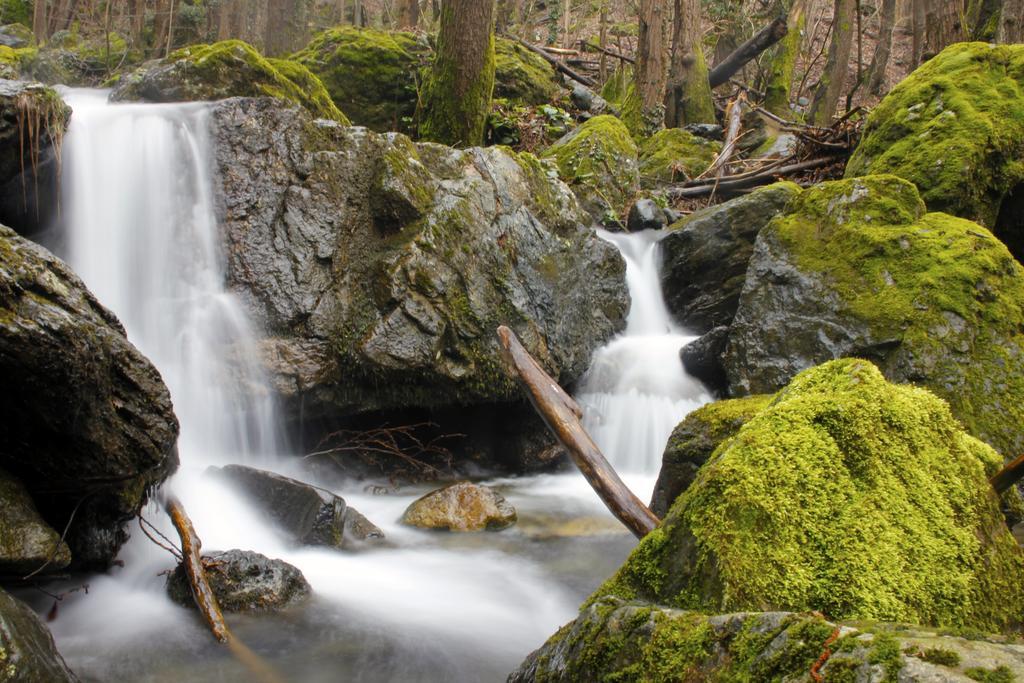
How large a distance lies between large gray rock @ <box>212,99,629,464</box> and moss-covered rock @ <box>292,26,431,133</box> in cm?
417

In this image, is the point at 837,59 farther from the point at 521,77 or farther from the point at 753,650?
the point at 753,650

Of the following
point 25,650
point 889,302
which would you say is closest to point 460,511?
point 25,650

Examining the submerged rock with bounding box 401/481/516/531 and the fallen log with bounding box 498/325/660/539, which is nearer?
the fallen log with bounding box 498/325/660/539

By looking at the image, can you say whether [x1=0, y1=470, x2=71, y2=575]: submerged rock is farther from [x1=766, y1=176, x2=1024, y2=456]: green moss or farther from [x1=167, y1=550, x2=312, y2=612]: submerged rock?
[x1=766, y1=176, x2=1024, y2=456]: green moss

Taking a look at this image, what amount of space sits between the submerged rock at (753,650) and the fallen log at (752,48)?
630 inches

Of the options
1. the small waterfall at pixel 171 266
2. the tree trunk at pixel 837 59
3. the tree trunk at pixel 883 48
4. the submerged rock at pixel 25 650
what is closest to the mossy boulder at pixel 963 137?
the tree trunk at pixel 837 59

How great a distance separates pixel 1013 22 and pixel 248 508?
11735 mm

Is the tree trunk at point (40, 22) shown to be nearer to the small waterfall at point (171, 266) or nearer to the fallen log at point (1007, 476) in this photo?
the small waterfall at point (171, 266)

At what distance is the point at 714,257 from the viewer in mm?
9352

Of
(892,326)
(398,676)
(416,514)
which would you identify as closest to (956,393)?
(892,326)

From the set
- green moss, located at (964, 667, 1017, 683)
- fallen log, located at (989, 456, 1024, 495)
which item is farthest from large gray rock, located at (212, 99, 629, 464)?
green moss, located at (964, 667, 1017, 683)

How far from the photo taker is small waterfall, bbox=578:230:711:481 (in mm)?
7836

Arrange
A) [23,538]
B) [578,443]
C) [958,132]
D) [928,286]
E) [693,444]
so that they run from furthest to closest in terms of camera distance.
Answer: [958,132]
[928,286]
[693,444]
[578,443]
[23,538]

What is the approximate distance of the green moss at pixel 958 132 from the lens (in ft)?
27.4
